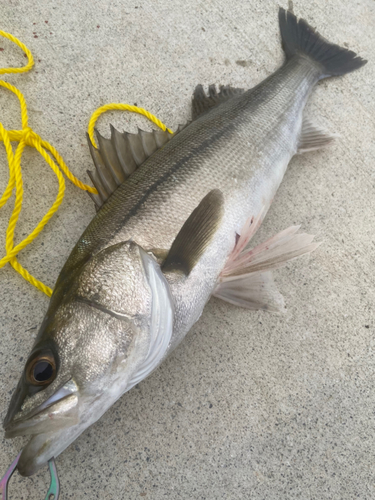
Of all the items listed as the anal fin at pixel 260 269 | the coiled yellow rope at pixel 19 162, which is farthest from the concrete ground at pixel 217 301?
the anal fin at pixel 260 269

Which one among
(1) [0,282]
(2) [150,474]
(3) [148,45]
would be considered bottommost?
(2) [150,474]

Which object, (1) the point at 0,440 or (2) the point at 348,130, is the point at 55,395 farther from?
(2) the point at 348,130

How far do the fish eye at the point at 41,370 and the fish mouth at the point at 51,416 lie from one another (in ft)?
0.18

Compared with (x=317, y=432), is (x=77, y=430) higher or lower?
higher

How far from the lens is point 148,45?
7.92ft

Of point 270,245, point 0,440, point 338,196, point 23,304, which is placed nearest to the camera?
point 0,440

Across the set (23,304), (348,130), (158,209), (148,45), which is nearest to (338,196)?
(348,130)

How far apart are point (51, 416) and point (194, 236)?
0.75 m

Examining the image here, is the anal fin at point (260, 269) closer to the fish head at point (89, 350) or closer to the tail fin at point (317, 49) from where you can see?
the fish head at point (89, 350)

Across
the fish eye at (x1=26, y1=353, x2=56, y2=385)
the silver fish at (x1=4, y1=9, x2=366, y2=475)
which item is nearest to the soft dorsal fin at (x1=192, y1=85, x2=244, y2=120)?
the silver fish at (x1=4, y1=9, x2=366, y2=475)

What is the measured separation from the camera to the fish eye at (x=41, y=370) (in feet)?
3.35

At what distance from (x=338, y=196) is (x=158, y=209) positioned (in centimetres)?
124

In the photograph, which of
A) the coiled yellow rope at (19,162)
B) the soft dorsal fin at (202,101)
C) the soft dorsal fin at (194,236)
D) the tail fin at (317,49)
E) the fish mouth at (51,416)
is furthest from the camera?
the tail fin at (317,49)

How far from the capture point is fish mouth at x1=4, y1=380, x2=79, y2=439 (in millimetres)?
967
